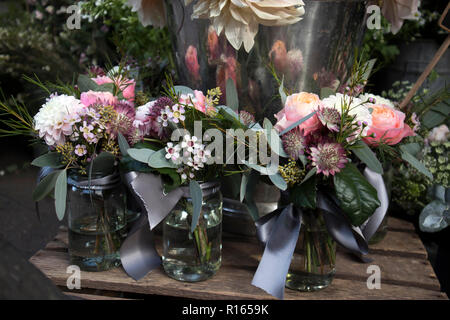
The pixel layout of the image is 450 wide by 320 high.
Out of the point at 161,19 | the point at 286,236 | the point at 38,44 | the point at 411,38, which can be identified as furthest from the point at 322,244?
the point at 38,44

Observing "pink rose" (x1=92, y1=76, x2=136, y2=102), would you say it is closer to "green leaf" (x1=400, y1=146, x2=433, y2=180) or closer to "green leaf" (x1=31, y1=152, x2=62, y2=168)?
"green leaf" (x1=31, y1=152, x2=62, y2=168)

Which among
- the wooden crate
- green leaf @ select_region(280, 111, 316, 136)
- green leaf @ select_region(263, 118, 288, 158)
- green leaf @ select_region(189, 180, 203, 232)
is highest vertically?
green leaf @ select_region(280, 111, 316, 136)

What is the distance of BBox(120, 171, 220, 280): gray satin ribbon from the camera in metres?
0.70

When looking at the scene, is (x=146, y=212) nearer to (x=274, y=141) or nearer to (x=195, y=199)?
(x=195, y=199)

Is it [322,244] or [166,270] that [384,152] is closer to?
[322,244]

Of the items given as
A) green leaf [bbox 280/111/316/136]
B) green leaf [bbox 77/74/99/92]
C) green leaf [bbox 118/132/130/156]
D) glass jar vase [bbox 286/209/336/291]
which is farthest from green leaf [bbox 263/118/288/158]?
green leaf [bbox 77/74/99/92]

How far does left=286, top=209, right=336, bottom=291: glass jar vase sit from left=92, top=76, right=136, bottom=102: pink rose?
37 centimetres

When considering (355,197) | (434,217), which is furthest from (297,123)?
(434,217)

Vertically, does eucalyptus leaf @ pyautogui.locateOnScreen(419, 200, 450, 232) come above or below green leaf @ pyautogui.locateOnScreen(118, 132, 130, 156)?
below

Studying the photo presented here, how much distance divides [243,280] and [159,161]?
0.26m

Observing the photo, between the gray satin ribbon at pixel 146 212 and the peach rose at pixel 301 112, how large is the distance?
0.51 ft

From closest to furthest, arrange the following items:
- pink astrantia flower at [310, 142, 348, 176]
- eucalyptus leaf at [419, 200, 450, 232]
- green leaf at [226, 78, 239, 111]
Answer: pink astrantia flower at [310, 142, 348, 176]
green leaf at [226, 78, 239, 111]
eucalyptus leaf at [419, 200, 450, 232]

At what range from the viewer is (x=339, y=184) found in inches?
26.0

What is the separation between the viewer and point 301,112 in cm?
67
